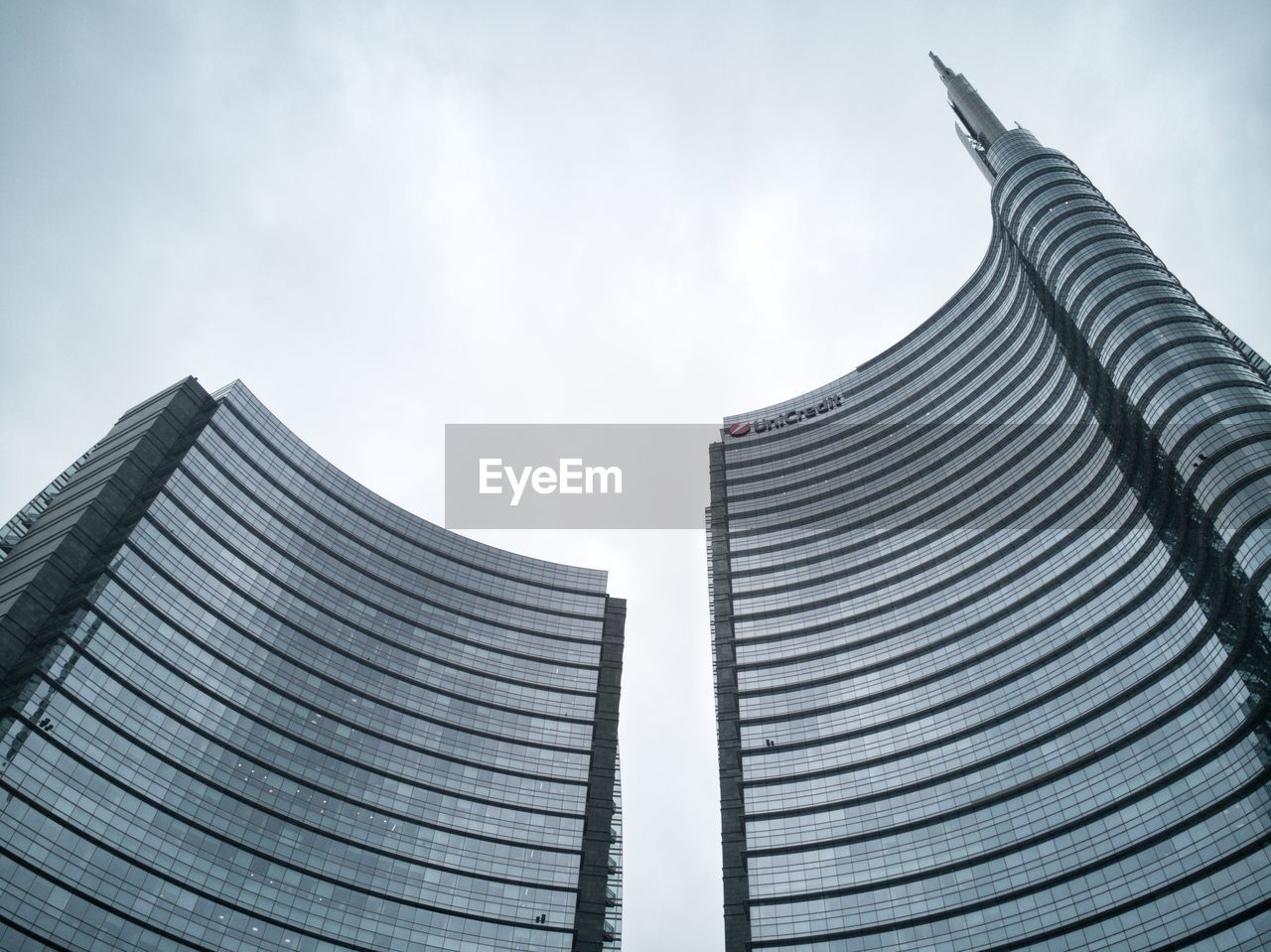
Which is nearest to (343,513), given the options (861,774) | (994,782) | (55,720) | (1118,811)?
(55,720)

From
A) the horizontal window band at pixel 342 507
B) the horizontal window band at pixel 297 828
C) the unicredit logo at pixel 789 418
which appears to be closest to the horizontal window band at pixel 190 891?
the horizontal window band at pixel 297 828

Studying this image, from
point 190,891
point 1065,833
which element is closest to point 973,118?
point 1065,833

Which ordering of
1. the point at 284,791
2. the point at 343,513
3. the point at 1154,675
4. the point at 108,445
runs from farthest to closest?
the point at 343,513 < the point at 108,445 < the point at 284,791 < the point at 1154,675

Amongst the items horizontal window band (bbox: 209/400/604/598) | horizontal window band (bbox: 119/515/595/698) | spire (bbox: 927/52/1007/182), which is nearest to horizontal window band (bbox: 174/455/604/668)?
horizontal window band (bbox: 119/515/595/698)

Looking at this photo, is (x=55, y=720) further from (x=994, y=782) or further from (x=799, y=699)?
(x=994, y=782)

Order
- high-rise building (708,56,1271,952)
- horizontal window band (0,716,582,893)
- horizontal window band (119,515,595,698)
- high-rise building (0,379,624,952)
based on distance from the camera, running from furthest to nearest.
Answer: horizontal window band (119,515,595,698) < horizontal window band (0,716,582,893) < high-rise building (0,379,624,952) < high-rise building (708,56,1271,952)

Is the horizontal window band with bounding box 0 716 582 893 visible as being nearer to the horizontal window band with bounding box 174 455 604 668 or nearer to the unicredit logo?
the horizontal window band with bounding box 174 455 604 668
